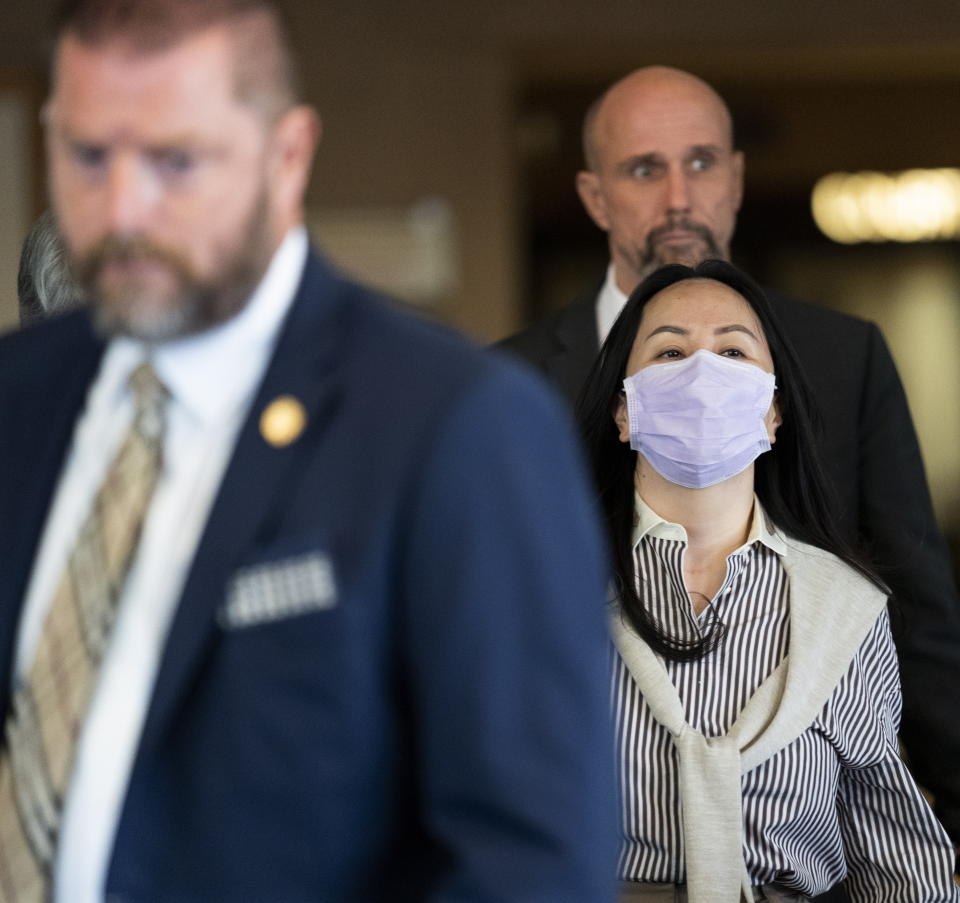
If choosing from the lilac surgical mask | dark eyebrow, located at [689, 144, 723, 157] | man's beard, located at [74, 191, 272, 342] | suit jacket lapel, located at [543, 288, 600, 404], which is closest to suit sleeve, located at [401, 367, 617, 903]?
man's beard, located at [74, 191, 272, 342]

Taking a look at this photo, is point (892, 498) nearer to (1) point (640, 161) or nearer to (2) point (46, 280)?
(1) point (640, 161)

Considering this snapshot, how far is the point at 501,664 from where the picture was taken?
126 centimetres

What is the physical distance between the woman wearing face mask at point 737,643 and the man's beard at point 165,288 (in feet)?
3.63

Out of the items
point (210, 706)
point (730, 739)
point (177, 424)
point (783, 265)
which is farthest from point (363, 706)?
point (783, 265)

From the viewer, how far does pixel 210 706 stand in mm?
1296

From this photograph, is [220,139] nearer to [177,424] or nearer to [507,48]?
[177,424]

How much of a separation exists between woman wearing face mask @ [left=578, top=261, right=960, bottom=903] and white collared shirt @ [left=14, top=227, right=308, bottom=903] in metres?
1.02

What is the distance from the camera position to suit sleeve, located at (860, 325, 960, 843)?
Result: 2.65 metres

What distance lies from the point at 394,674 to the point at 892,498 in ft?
5.60

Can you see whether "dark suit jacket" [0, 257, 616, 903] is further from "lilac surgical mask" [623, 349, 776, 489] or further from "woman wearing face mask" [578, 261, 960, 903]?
"lilac surgical mask" [623, 349, 776, 489]

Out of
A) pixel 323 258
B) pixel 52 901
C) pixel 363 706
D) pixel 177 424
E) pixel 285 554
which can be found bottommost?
pixel 52 901

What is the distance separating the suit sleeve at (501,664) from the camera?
1.25 meters

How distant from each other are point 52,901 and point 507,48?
585cm

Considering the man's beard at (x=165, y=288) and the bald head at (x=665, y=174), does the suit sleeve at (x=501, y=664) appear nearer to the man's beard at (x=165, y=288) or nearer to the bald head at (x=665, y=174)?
the man's beard at (x=165, y=288)
